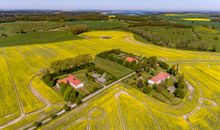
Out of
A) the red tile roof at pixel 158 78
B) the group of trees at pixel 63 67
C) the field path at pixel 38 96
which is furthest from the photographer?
the group of trees at pixel 63 67

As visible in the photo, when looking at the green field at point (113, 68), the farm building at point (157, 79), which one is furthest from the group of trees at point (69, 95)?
the farm building at point (157, 79)

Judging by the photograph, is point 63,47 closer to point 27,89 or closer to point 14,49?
point 14,49

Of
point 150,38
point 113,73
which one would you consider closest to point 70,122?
point 113,73

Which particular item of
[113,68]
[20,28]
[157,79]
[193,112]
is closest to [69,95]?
[113,68]

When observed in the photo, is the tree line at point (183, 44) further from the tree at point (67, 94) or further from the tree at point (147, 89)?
the tree at point (67, 94)

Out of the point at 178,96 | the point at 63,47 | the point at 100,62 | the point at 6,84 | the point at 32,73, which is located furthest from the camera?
the point at 63,47

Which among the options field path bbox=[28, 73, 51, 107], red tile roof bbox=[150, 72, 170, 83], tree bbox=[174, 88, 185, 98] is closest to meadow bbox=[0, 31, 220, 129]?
field path bbox=[28, 73, 51, 107]
